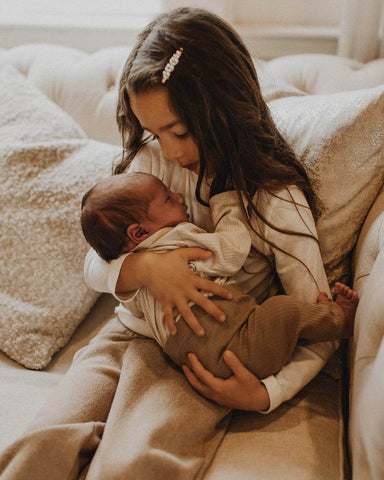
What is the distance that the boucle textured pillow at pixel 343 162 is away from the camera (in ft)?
3.76

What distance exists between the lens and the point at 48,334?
54.8 inches

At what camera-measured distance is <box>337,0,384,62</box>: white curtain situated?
5.41 feet

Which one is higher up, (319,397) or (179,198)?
(179,198)

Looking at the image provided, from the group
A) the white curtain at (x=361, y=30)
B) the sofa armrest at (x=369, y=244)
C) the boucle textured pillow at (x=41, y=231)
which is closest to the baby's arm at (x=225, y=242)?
the sofa armrest at (x=369, y=244)

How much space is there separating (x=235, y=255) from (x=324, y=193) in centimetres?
27

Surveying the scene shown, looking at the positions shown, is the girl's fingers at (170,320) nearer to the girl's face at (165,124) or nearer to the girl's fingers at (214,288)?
the girl's fingers at (214,288)

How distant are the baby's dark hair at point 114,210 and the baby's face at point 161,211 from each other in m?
0.01

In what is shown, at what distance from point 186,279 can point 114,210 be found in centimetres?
20

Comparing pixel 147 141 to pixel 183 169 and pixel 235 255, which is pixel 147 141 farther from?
pixel 235 255

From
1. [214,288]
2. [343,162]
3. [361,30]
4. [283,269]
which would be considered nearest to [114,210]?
[214,288]

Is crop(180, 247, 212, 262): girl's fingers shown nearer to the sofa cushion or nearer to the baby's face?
the baby's face

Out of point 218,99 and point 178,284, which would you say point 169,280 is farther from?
point 218,99

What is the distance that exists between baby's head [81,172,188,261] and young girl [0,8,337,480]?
0.15 feet

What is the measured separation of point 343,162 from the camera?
1156 mm
